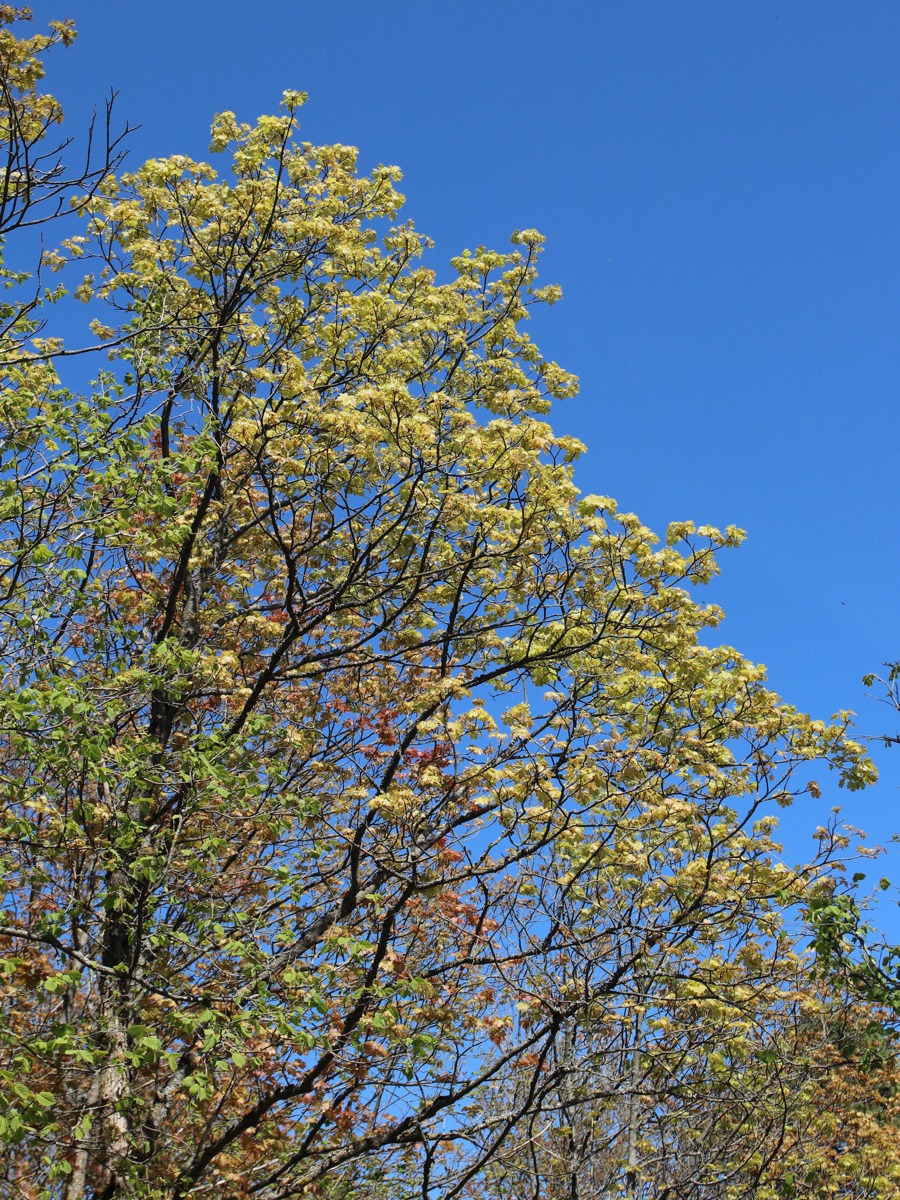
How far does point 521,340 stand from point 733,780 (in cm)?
553

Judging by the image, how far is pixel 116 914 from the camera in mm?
8844

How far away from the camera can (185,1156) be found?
9141mm

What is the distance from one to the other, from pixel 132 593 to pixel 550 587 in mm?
4338

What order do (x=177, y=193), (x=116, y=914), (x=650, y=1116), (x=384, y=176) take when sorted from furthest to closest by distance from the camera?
(x=650, y=1116) → (x=384, y=176) → (x=177, y=193) → (x=116, y=914)

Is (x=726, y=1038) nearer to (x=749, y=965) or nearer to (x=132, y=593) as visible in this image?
(x=749, y=965)

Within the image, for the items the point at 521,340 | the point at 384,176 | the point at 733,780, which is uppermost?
the point at 384,176

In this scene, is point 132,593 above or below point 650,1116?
above

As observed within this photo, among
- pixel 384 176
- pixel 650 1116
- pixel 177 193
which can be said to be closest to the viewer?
pixel 177 193

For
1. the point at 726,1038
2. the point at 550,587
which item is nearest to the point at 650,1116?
the point at 726,1038

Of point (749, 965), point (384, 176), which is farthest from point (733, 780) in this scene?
point (384, 176)

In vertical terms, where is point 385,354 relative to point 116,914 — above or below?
above

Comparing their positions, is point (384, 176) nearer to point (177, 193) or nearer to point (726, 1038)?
Result: point (177, 193)

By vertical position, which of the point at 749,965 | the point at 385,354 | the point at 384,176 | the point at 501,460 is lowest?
the point at 749,965

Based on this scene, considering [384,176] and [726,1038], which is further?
[384,176]
